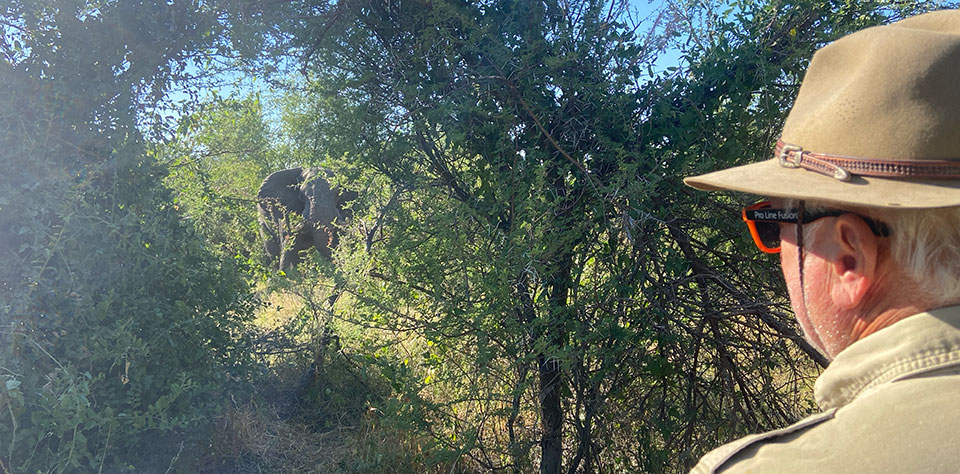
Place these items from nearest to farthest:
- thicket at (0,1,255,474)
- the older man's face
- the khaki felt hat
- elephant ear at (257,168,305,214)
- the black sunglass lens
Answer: the khaki felt hat, the older man's face, the black sunglass lens, thicket at (0,1,255,474), elephant ear at (257,168,305,214)

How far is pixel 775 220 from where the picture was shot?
1333 mm

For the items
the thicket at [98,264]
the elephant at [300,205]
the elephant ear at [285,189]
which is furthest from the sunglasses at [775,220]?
the elephant ear at [285,189]

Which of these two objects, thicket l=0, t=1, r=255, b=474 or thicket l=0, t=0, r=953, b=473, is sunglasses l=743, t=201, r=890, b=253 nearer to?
thicket l=0, t=0, r=953, b=473

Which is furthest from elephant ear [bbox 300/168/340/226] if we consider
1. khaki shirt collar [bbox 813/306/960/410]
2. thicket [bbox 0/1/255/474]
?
khaki shirt collar [bbox 813/306/960/410]

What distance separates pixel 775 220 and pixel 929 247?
0.94 feet

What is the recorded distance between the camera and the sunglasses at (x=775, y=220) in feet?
3.70

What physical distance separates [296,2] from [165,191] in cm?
133

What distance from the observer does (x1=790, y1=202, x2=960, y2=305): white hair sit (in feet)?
3.47

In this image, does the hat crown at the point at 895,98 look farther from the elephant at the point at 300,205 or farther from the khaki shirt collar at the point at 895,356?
the elephant at the point at 300,205

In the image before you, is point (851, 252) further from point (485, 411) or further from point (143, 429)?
point (143, 429)

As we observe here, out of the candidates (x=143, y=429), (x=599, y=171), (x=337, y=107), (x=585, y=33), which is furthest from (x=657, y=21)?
(x=143, y=429)

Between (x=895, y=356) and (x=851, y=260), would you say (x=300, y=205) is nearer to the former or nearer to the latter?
(x=851, y=260)

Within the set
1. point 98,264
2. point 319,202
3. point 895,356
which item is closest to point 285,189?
point 319,202

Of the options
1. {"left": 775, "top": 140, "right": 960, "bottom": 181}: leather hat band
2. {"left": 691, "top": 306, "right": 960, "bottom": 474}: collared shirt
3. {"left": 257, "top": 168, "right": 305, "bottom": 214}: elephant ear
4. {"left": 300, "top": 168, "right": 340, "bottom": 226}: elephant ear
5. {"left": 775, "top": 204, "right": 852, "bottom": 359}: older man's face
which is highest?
{"left": 257, "top": 168, "right": 305, "bottom": 214}: elephant ear
